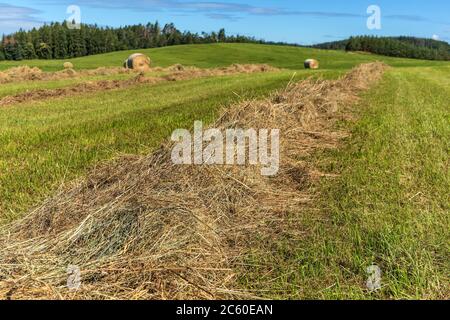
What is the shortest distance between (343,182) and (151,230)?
9.49ft

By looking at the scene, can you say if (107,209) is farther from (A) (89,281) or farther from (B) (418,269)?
(B) (418,269)

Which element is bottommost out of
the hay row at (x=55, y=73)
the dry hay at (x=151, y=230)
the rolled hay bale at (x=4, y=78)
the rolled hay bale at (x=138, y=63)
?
the dry hay at (x=151, y=230)

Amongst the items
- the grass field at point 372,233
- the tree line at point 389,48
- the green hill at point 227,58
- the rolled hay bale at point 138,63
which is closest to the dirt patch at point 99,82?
the rolled hay bale at point 138,63

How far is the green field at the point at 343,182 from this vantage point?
3.93 m

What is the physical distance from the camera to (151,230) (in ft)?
14.9

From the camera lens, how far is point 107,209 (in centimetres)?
517

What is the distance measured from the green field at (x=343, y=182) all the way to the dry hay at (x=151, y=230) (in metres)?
0.37

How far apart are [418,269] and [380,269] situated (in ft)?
0.96

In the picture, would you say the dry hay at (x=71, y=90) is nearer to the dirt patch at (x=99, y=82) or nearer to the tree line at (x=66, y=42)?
the dirt patch at (x=99, y=82)

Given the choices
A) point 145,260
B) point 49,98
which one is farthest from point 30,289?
point 49,98

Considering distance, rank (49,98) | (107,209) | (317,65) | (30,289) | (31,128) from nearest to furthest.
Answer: (30,289), (107,209), (31,128), (49,98), (317,65)

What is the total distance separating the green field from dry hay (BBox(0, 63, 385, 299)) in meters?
0.37

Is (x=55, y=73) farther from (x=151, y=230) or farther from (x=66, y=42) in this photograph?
(x=66, y=42)

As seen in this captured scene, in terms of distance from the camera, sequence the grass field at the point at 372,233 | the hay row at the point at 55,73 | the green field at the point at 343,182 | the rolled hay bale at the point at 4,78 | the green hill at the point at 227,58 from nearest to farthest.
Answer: the grass field at the point at 372,233 < the green field at the point at 343,182 < the rolled hay bale at the point at 4,78 < the hay row at the point at 55,73 < the green hill at the point at 227,58
